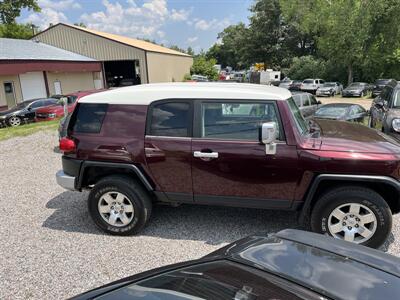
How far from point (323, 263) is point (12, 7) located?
128 ft

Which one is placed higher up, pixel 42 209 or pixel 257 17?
pixel 257 17

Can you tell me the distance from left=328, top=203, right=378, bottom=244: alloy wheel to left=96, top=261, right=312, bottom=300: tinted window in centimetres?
225

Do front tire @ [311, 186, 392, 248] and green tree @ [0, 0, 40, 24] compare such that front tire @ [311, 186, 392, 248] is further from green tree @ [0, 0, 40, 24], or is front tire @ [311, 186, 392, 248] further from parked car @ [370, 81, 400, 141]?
green tree @ [0, 0, 40, 24]

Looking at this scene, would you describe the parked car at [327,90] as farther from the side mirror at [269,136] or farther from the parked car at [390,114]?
the side mirror at [269,136]

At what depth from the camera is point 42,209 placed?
17.6ft

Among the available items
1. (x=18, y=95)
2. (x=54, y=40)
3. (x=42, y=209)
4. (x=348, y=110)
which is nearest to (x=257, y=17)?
(x=54, y=40)

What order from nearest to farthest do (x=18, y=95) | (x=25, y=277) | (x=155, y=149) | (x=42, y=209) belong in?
1. (x=25, y=277)
2. (x=155, y=149)
3. (x=42, y=209)
4. (x=18, y=95)

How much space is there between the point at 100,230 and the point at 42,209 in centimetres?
142

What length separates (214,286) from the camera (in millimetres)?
1775

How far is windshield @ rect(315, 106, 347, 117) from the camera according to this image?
11.0 m

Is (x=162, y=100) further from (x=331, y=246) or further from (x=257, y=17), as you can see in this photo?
(x=257, y=17)

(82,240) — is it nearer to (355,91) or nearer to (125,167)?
(125,167)

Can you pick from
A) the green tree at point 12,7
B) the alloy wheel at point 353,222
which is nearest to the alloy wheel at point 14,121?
the alloy wheel at point 353,222

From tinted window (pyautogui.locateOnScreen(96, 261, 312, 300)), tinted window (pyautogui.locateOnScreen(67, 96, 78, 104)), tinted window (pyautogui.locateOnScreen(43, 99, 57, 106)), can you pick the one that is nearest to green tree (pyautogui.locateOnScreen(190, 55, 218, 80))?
tinted window (pyautogui.locateOnScreen(43, 99, 57, 106))
